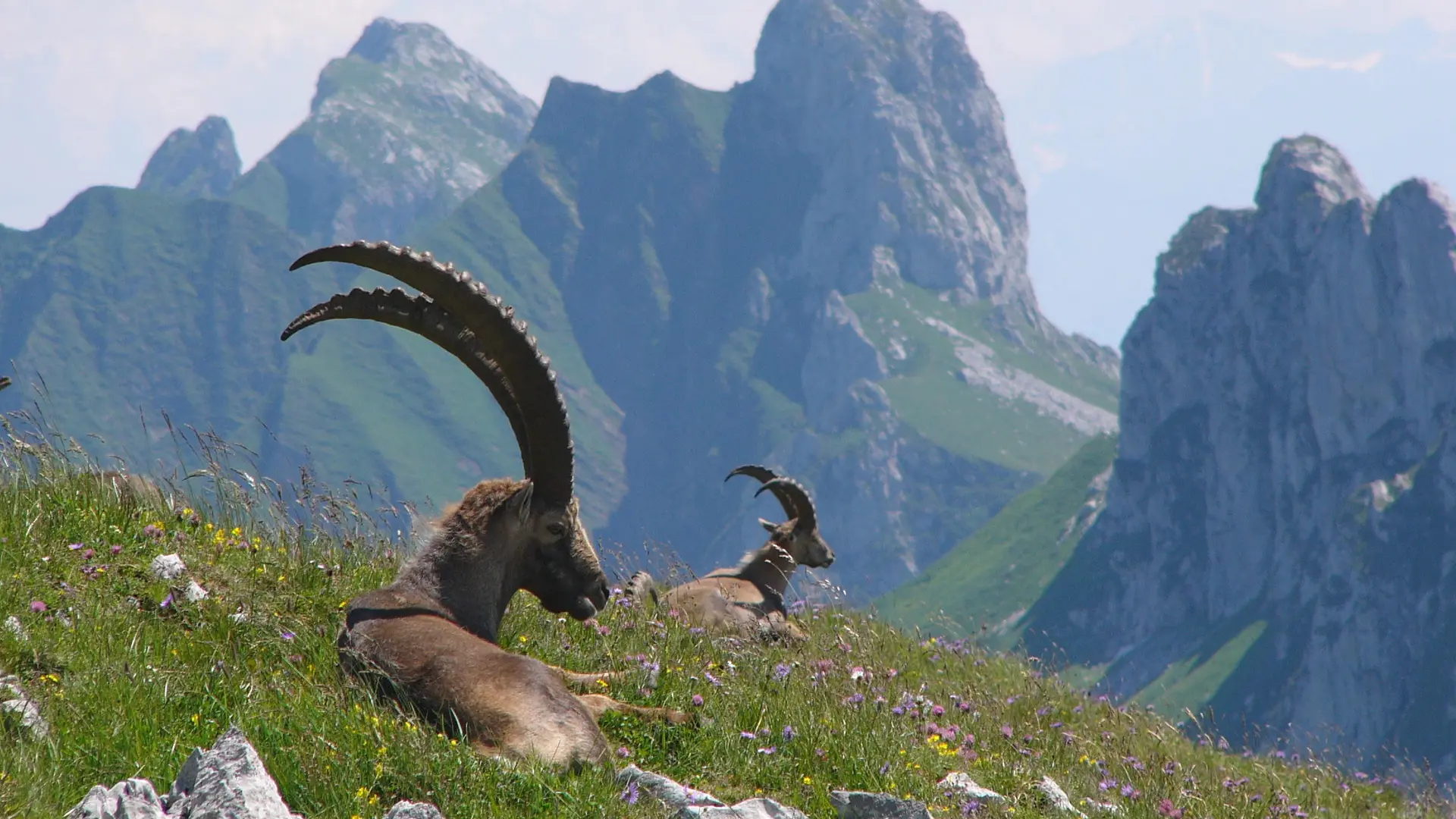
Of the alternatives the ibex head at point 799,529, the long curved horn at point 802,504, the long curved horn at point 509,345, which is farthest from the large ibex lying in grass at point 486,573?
the long curved horn at point 802,504

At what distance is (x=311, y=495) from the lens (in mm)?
9898

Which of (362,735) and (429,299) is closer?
(362,735)

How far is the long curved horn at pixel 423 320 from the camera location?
308 inches

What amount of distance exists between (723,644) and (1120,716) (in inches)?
190

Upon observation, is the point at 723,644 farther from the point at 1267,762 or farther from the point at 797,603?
the point at 1267,762

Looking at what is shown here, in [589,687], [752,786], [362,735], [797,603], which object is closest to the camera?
[362,735]

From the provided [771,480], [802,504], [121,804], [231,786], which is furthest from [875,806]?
[802,504]

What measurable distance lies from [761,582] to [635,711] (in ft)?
40.7

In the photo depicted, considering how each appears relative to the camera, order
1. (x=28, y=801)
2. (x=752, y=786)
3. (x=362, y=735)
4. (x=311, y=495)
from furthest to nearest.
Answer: (x=311, y=495) < (x=752, y=786) < (x=362, y=735) < (x=28, y=801)

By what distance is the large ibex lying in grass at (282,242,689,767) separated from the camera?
6551 millimetres

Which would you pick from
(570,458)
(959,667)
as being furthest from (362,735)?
(959,667)

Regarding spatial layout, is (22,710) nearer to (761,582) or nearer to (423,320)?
(423,320)

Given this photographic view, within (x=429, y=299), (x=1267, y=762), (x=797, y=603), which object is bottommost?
(x=1267, y=762)

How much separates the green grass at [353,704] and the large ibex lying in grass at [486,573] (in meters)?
0.28
